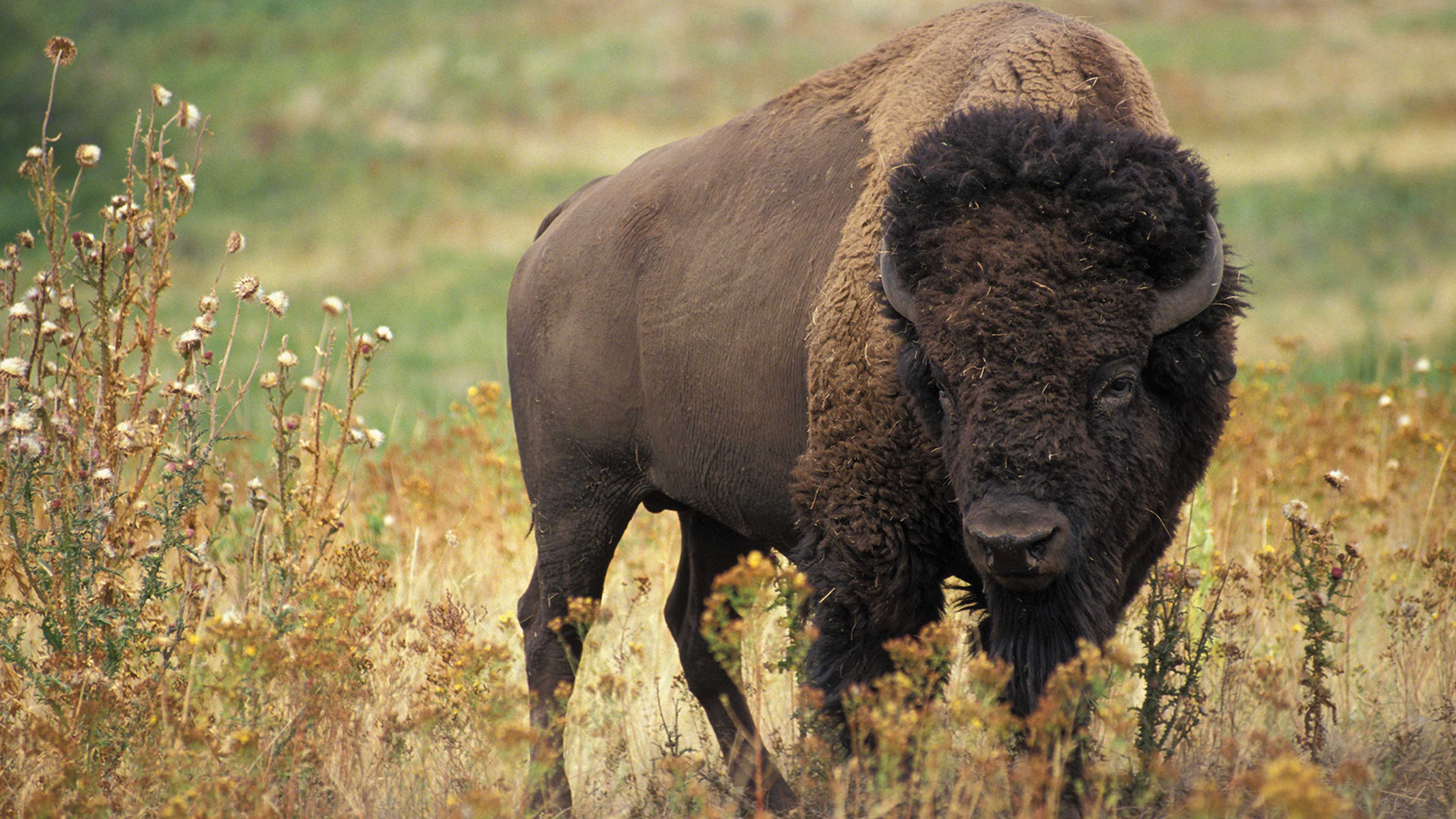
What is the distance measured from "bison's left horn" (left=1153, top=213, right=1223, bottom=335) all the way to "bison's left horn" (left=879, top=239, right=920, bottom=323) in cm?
62

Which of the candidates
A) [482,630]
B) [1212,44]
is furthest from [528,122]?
[482,630]

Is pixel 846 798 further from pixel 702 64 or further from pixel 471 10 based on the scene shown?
pixel 471 10

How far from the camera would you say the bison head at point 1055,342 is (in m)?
3.17

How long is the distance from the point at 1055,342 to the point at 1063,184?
468 millimetres

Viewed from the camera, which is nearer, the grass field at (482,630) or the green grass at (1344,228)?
the grass field at (482,630)

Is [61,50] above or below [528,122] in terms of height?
above

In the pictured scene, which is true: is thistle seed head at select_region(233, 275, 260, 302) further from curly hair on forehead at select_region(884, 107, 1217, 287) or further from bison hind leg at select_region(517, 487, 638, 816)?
curly hair on forehead at select_region(884, 107, 1217, 287)

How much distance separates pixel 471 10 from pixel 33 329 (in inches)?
1933

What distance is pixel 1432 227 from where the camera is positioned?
80.0ft

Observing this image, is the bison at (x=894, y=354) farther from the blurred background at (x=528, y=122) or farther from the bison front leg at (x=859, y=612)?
the blurred background at (x=528, y=122)

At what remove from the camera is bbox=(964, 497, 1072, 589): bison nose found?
9.98 ft

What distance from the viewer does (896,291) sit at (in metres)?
3.49

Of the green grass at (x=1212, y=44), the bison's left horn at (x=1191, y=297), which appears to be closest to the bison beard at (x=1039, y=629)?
the bison's left horn at (x=1191, y=297)

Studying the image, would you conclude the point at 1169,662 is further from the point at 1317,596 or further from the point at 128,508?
the point at 128,508
